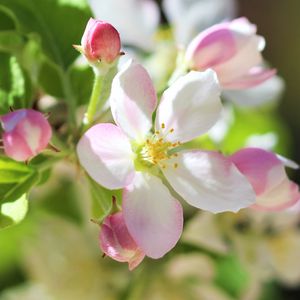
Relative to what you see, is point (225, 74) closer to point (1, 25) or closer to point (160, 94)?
point (160, 94)

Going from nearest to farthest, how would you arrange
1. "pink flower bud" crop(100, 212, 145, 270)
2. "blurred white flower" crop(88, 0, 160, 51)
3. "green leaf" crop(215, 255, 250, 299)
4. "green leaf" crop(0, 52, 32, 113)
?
"pink flower bud" crop(100, 212, 145, 270)
"green leaf" crop(0, 52, 32, 113)
"blurred white flower" crop(88, 0, 160, 51)
"green leaf" crop(215, 255, 250, 299)

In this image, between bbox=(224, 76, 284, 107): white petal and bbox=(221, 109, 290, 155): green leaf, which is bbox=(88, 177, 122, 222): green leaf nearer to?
bbox=(224, 76, 284, 107): white petal

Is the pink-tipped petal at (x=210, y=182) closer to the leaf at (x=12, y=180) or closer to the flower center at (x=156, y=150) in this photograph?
the flower center at (x=156, y=150)

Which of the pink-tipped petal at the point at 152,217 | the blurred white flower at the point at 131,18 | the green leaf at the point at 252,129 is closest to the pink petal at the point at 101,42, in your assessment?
the pink-tipped petal at the point at 152,217

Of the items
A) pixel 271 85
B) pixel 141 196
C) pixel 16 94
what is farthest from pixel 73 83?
pixel 271 85

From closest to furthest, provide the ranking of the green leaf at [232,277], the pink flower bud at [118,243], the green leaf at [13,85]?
the pink flower bud at [118,243] < the green leaf at [13,85] < the green leaf at [232,277]

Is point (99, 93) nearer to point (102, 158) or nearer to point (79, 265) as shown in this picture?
point (102, 158)

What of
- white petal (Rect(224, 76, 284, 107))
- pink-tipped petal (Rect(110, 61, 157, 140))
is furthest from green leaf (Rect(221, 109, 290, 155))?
pink-tipped petal (Rect(110, 61, 157, 140))
